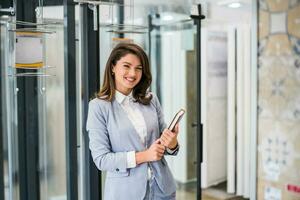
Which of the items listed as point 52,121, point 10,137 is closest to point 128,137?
point 10,137

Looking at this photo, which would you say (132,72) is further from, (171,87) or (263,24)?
(171,87)

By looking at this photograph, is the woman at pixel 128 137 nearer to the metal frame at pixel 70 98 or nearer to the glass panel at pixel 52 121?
the metal frame at pixel 70 98

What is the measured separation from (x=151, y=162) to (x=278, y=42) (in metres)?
1.68

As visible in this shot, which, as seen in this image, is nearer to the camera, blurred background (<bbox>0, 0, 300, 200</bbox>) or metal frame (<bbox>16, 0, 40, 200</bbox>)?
blurred background (<bbox>0, 0, 300, 200</bbox>)

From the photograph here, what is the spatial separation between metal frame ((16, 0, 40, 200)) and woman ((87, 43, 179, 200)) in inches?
25.4

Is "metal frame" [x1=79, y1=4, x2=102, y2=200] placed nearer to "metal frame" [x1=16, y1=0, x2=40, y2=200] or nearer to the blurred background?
the blurred background

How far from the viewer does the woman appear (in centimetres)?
151

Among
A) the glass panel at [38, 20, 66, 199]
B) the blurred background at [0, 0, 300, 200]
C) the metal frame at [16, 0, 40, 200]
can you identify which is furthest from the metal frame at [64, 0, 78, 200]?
the metal frame at [16, 0, 40, 200]

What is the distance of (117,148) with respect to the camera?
5.08 ft

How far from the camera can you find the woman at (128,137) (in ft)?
4.96

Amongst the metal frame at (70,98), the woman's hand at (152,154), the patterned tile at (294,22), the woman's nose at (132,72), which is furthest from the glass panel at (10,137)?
the patterned tile at (294,22)

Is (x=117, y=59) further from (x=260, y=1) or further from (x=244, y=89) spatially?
(x=244, y=89)

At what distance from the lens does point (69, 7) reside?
6.19ft

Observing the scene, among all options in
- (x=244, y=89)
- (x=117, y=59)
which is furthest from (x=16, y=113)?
(x=244, y=89)
